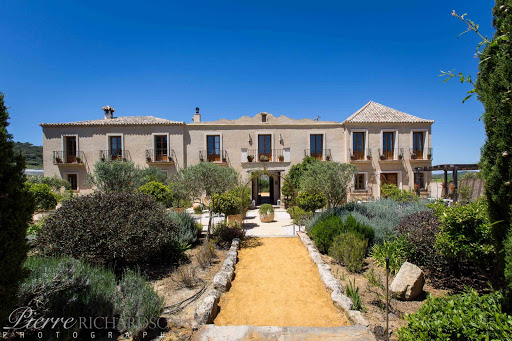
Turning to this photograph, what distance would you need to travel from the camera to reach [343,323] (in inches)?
144

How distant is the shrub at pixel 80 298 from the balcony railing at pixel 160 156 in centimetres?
1453

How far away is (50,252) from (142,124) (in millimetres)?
14876

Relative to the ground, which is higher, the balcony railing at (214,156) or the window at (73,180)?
the balcony railing at (214,156)

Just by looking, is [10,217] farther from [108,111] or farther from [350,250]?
[108,111]

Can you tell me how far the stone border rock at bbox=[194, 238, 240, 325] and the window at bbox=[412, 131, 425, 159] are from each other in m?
18.2

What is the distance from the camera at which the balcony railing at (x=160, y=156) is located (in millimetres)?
17953

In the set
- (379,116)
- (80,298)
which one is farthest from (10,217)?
(379,116)

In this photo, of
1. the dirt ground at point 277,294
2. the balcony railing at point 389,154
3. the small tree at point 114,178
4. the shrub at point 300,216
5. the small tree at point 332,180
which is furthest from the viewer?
the balcony railing at point 389,154

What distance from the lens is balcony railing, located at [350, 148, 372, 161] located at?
18.4 meters

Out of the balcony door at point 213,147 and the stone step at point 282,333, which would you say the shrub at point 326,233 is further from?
the balcony door at point 213,147

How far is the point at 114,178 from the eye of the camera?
11.5 m

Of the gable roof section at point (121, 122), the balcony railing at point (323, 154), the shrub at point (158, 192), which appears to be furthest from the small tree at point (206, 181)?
the balcony railing at point (323, 154)

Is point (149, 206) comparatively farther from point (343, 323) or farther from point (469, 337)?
point (469, 337)

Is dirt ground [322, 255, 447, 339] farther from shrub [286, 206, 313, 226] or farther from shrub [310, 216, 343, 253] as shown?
shrub [286, 206, 313, 226]
